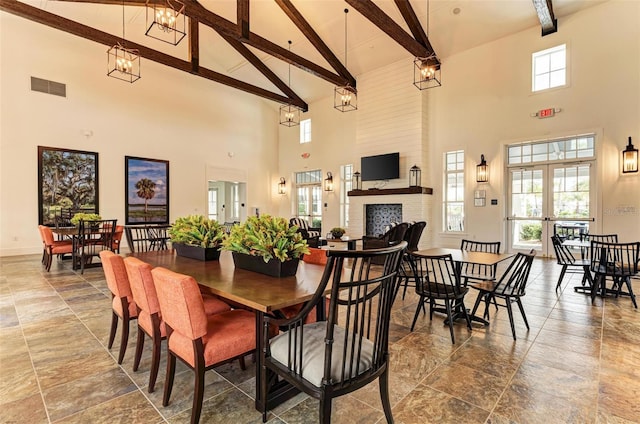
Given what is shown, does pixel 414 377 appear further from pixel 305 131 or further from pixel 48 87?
pixel 305 131

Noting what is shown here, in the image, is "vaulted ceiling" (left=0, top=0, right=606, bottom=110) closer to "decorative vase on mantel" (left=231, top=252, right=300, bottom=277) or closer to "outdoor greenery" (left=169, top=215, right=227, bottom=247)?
"outdoor greenery" (left=169, top=215, right=227, bottom=247)

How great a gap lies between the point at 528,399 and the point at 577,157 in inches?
266

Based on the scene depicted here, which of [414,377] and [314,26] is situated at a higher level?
[314,26]

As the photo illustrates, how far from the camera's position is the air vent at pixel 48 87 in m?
7.60

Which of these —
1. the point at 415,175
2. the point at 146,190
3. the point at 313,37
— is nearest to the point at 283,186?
the point at 146,190

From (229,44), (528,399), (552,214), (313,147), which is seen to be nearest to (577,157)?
(552,214)

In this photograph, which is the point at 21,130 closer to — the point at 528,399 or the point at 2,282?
the point at 2,282

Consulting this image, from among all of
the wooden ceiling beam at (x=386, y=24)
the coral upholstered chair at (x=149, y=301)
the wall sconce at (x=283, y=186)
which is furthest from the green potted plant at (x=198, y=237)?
the wall sconce at (x=283, y=186)

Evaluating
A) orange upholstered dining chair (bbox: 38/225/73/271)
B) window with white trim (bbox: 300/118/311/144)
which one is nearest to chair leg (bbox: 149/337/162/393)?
orange upholstered dining chair (bbox: 38/225/73/271)

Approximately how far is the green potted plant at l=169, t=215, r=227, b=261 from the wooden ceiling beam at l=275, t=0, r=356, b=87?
6126 millimetres

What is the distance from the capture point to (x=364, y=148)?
384 inches

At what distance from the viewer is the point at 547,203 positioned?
7184mm

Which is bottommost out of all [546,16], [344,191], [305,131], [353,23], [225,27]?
[344,191]

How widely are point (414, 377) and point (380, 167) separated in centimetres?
746
